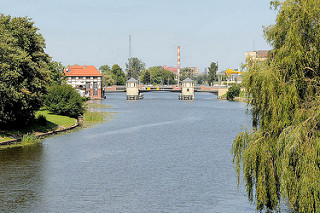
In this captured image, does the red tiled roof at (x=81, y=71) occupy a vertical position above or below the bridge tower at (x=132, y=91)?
above

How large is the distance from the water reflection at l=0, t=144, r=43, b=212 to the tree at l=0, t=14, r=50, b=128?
6096mm

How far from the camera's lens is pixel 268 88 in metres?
21.0

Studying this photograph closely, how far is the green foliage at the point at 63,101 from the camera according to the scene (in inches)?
2911

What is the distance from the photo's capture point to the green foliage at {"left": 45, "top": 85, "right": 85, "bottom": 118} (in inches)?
2911

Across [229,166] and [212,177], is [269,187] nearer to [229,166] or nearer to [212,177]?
[212,177]

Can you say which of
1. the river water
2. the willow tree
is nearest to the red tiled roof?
the river water

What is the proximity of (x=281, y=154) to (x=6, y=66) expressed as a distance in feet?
112

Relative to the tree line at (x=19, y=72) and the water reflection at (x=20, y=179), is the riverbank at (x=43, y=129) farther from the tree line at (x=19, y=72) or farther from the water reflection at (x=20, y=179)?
the water reflection at (x=20, y=179)

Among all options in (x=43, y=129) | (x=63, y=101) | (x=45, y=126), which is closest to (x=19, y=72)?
(x=43, y=129)

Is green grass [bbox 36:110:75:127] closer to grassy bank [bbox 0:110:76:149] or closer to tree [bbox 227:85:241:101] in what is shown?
grassy bank [bbox 0:110:76:149]

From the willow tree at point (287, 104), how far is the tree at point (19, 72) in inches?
1270

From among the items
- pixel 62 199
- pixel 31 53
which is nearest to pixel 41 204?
pixel 62 199

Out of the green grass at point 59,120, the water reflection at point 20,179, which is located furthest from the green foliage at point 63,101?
the water reflection at point 20,179

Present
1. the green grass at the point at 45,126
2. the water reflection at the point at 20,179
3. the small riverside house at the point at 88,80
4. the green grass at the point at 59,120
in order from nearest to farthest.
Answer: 1. the water reflection at the point at 20,179
2. the green grass at the point at 45,126
3. the green grass at the point at 59,120
4. the small riverside house at the point at 88,80
